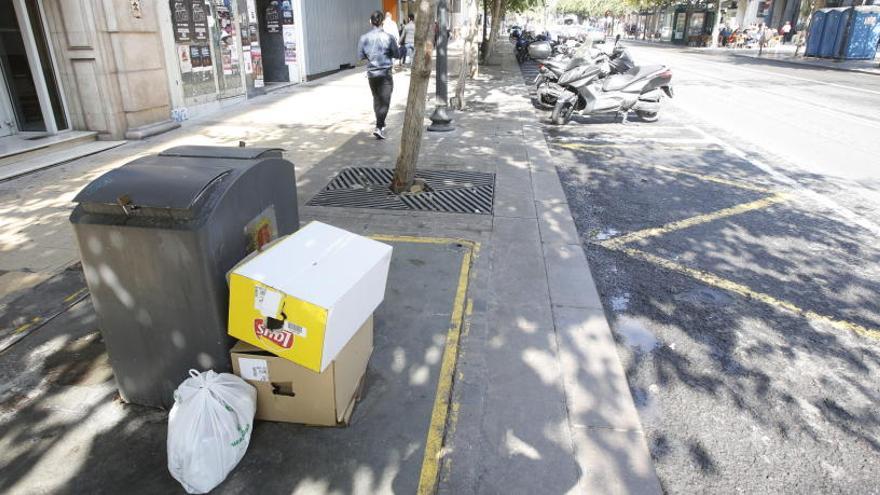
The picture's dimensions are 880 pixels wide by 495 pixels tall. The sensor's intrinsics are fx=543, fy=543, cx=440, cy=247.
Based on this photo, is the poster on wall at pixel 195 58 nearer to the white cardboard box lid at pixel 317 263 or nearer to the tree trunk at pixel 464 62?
the tree trunk at pixel 464 62

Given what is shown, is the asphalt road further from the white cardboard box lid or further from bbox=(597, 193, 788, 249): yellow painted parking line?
the white cardboard box lid

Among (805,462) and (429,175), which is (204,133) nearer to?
(429,175)

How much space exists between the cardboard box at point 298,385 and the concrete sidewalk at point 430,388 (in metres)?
0.09

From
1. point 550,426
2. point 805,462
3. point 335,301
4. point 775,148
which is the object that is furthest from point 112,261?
point 775,148

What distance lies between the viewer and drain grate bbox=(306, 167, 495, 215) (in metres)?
6.06

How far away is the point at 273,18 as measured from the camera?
16.3 meters

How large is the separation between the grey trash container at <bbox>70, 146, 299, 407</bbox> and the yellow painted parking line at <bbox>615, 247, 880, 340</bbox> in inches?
144

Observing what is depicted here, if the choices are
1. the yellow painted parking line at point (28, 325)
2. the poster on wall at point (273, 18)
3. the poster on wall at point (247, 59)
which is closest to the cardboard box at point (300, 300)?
the yellow painted parking line at point (28, 325)

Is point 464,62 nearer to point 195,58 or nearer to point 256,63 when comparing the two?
point 256,63

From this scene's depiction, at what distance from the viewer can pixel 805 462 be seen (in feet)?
9.03

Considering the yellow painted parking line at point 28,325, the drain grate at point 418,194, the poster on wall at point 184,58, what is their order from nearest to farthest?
the yellow painted parking line at point 28,325 < the drain grate at point 418,194 < the poster on wall at point 184,58

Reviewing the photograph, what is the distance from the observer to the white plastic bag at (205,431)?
231 cm

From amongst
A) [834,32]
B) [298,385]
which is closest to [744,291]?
[298,385]

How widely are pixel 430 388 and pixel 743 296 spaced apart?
112 inches
